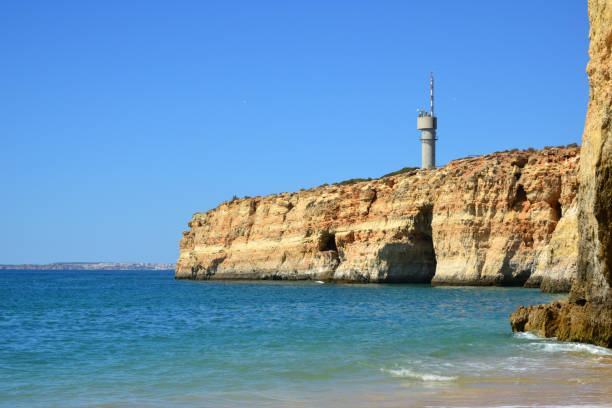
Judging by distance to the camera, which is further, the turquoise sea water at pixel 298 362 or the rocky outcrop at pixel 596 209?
the rocky outcrop at pixel 596 209

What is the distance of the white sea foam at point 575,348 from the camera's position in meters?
14.4

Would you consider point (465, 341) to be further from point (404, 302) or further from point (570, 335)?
point (404, 302)

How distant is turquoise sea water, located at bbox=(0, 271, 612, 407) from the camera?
36.5 ft

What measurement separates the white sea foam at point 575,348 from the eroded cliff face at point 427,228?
57.9 ft

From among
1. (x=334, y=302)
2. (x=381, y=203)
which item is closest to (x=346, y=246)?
(x=381, y=203)

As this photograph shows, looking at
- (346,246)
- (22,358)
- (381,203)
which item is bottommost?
(22,358)

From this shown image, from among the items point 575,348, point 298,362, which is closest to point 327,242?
point 575,348

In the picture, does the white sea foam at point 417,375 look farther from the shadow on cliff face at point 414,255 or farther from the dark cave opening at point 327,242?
the dark cave opening at point 327,242

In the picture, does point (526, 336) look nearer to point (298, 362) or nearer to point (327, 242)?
point (298, 362)

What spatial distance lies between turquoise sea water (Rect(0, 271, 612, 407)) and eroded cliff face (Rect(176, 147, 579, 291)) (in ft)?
49.0

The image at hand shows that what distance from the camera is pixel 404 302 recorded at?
3000 centimetres

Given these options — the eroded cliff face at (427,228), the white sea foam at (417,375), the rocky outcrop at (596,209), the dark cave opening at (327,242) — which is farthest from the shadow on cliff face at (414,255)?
the white sea foam at (417,375)

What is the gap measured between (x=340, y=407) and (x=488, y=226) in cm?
3373

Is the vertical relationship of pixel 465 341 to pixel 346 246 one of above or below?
below
